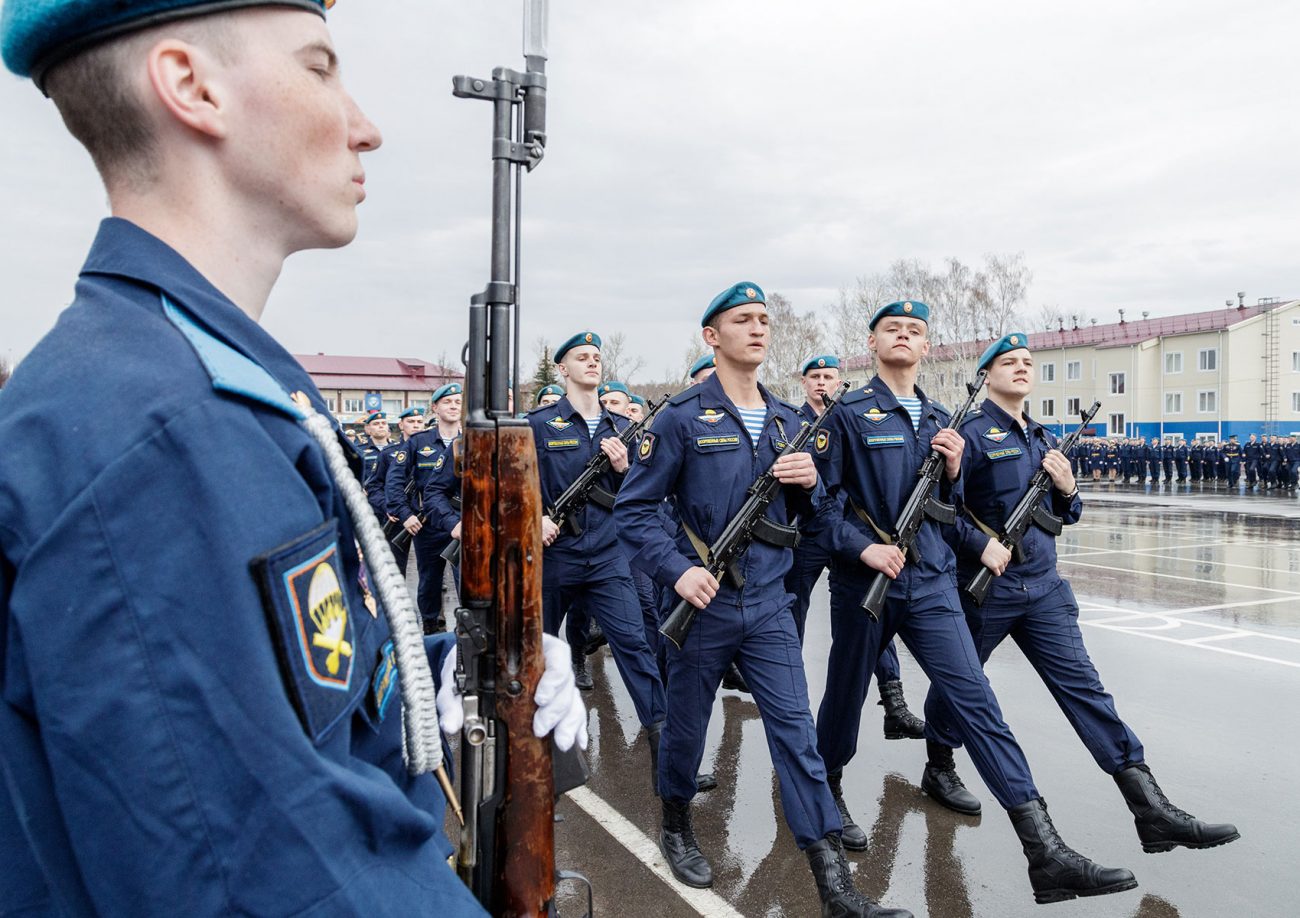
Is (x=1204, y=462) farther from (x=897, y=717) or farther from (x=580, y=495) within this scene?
(x=580, y=495)

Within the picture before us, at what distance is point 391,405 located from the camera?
73000 mm

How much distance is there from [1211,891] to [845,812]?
1452 mm

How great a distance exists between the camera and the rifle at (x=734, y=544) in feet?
12.6

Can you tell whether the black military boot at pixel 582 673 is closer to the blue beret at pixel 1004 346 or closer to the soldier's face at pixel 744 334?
the soldier's face at pixel 744 334

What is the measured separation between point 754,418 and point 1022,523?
152cm

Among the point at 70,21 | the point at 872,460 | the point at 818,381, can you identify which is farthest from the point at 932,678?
the point at 818,381

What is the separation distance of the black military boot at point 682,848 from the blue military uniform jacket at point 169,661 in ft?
10.1

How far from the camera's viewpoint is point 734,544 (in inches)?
157

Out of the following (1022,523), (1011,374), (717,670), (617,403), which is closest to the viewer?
(717,670)

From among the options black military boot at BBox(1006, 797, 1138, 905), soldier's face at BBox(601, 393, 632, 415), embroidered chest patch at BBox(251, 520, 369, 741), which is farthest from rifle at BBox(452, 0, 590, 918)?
soldier's face at BBox(601, 393, 632, 415)

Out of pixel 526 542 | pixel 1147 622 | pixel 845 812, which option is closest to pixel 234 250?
pixel 526 542

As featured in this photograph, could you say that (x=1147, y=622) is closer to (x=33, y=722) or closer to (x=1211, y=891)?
(x=1211, y=891)

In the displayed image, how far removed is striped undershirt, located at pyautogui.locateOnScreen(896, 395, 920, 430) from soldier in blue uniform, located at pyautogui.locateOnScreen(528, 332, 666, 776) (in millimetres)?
1780

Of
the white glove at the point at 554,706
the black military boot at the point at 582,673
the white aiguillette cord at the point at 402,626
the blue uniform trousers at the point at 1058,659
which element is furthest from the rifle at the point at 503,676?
the black military boot at the point at 582,673
